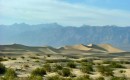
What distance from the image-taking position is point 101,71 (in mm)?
30266

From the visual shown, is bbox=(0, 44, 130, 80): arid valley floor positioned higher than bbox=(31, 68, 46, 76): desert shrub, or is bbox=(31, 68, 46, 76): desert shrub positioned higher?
bbox=(31, 68, 46, 76): desert shrub

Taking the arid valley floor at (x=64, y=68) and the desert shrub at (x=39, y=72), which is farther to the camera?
the desert shrub at (x=39, y=72)

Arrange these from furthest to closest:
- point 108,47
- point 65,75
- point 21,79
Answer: point 108,47 → point 65,75 → point 21,79

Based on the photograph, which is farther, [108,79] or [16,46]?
[16,46]

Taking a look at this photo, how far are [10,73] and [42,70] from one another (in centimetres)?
315

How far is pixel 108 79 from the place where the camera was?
85.7ft

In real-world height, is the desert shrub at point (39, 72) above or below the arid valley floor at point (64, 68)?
above

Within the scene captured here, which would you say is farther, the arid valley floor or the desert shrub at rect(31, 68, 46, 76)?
the desert shrub at rect(31, 68, 46, 76)

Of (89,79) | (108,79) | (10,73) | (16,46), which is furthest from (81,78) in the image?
(16,46)

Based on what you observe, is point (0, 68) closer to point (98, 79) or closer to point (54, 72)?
point (54, 72)

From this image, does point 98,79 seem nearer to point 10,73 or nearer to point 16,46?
point 10,73

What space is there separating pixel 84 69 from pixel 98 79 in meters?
6.77

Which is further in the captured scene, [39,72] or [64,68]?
[64,68]

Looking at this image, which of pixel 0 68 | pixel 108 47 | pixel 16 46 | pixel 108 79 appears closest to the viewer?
pixel 108 79
